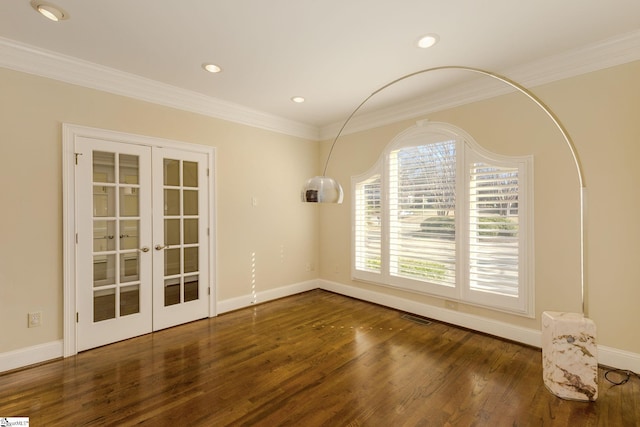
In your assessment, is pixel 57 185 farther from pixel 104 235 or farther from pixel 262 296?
pixel 262 296

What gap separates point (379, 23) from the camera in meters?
2.25

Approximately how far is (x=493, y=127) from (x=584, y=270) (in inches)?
66.4

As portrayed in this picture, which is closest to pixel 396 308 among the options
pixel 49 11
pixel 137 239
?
pixel 137 239

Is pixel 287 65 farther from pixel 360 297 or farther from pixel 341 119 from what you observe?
pixel 360 297

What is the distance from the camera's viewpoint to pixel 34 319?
266 centimetres

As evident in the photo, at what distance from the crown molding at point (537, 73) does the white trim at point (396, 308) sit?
2496mm

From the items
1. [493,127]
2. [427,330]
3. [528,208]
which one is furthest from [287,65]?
[427,330]

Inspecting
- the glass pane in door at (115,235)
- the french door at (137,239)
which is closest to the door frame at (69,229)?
the french door at (137,239)

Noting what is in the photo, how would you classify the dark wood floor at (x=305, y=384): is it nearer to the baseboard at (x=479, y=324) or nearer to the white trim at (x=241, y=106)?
the baseboard at (x=479, y=324)

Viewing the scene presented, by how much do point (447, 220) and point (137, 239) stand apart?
3604 millimetres

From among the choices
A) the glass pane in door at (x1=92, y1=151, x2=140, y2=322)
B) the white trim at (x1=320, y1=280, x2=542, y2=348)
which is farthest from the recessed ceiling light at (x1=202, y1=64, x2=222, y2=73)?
the white trim at (x1=320, y1=280, x2=542, y2=348)

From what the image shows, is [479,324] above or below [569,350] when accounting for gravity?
below

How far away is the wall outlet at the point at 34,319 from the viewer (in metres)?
2.64

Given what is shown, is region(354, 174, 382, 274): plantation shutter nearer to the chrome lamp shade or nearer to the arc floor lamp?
the chrome lamp shade
